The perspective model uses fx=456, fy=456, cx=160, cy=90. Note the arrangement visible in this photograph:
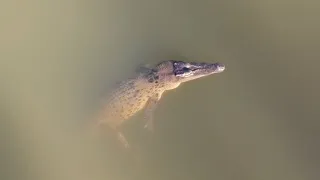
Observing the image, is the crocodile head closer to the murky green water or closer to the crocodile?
the crocodile

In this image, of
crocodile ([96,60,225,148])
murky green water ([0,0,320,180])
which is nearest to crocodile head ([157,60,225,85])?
crocodile ([96,60,225,148])

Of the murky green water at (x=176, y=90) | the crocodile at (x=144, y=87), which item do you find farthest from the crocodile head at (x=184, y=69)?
the murky green water at (x=176, y=90)

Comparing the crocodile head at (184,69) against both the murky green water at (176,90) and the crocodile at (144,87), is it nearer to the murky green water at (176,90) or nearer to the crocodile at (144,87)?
the crocodile at (144,87)

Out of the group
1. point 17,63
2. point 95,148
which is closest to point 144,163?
point 95,148

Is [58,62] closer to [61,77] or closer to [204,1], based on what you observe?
[61,77]

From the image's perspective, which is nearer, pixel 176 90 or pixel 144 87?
pixel 144 87
